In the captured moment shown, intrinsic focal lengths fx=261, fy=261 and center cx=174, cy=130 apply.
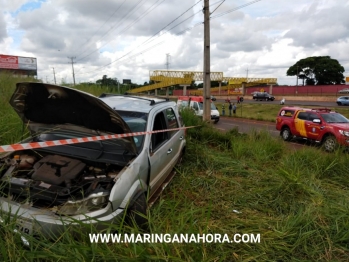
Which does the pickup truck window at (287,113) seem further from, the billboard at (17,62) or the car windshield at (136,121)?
the billboard at (17,62)

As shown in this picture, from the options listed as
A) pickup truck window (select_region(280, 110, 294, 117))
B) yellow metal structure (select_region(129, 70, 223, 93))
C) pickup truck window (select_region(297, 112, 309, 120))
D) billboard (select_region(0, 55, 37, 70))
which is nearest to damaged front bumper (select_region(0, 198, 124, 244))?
pickup truck window (select_region(297, 112, 309, 120))

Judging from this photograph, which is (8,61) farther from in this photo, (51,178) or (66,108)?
(51,178)

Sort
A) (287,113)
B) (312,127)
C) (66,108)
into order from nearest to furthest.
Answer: (66,108) < (312,127) < (287,113)

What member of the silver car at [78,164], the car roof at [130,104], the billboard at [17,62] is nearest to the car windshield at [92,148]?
the silver car at [78,164]

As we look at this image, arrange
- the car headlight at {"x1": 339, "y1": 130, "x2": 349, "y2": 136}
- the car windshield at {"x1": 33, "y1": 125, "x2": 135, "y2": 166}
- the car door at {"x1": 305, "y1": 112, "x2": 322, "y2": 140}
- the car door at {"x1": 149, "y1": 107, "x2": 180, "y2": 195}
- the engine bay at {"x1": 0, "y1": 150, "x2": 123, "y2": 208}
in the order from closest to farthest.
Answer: the engine bay at {"x1": 0, "y1": 150, "x2": 123, "y2": 208} < the car windshield at {"x1": 33, "y1": 125, "x2": 135, "y2": 166} < the car door at {"x1": 149, "y1": 107, "x2": 180, "y2": 195} < the car headlight at {"x1": 339, "y1": 130, "x2": 349, "y2": 136} < the car door at {"x1": 305, "y1": 112, "x2": 322, "y2": 140}

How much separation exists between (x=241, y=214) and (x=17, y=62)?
70696mm

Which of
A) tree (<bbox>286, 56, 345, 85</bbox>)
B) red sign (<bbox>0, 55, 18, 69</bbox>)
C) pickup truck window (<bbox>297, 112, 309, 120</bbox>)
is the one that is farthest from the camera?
tree (<bbox>286, 56, 345, 85</bbox>)

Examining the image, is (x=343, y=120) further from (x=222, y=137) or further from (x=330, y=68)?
(x=330, y=68)

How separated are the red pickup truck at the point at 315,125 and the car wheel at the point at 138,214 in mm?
8262

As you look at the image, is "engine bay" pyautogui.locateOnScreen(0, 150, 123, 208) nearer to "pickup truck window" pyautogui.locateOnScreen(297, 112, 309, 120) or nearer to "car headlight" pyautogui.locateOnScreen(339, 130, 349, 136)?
"car headlight" pyautogui.locateOnScreen(339, 130, 349, 136)

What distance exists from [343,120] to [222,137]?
6042 millimetres

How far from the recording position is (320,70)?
7594cm

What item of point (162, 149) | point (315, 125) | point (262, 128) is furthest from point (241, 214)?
point (315, 125)

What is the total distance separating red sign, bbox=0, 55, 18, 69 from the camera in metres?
56.6
